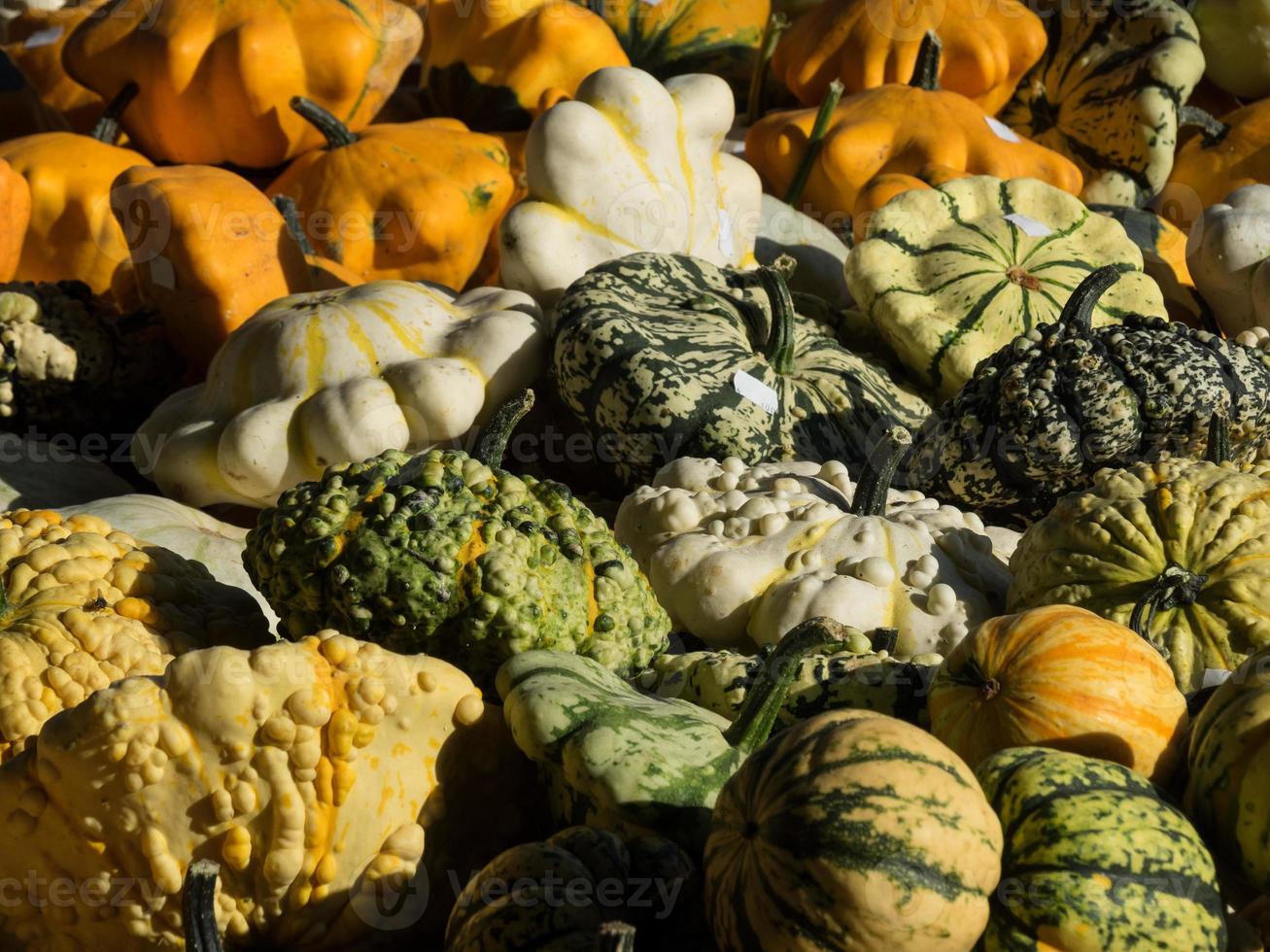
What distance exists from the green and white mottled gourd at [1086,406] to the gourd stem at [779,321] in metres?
0.52

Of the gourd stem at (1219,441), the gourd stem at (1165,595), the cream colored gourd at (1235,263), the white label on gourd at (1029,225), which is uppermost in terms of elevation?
the gourd stem at (1165,595)

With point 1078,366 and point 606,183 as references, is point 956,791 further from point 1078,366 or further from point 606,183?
point 606,183

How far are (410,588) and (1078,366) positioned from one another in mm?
1724

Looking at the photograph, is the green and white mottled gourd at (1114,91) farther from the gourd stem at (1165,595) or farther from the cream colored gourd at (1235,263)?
the gourd stem at (1165,595)

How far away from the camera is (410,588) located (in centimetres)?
225

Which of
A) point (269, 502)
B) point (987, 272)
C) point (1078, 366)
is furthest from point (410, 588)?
point (987, 272)

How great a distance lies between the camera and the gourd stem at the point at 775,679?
197 centimetres

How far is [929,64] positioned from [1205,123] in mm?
1178

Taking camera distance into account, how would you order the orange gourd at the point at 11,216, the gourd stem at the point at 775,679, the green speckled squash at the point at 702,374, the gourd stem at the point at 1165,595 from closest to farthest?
the gourd stem at the point at 775,679, the gourd stem at the point at 1165,595, the green speckled squash at the point at 702,374, the orange gourd at the point at 11,216

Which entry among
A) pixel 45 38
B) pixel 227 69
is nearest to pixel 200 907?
pixel 227 69

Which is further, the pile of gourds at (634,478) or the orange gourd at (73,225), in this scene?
the orange gourd at (73,225)

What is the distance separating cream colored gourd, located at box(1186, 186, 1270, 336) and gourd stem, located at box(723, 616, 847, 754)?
2.82 meters

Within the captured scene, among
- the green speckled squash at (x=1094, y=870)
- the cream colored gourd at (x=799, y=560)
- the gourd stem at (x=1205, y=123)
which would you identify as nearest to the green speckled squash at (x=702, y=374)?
the cream colored gourd at (x=799, y=560)

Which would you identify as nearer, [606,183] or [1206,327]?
[606,183]
